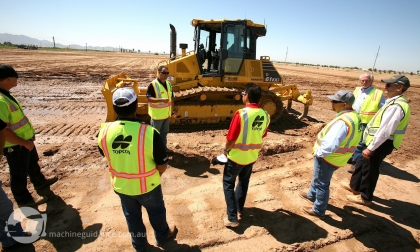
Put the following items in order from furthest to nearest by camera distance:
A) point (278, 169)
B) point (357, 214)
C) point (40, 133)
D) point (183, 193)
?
point (40, 133) < point (278, 169) < point (183, 193) < point (357, 214)

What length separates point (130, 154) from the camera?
2057 millimetres

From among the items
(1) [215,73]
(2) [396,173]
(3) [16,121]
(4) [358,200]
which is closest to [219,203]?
(4) [358,200]

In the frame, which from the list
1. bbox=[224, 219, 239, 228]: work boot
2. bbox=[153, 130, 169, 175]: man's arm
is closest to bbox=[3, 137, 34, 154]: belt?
bbox=[153, 130, 169, 175]: man's arm

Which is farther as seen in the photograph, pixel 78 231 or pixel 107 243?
pixel 78 231

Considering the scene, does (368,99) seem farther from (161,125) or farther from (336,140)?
(161,125)

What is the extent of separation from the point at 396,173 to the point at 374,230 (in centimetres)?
255

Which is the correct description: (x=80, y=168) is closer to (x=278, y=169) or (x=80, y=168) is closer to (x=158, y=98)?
(x=158, y=98)

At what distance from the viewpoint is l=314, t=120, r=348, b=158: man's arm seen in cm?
276

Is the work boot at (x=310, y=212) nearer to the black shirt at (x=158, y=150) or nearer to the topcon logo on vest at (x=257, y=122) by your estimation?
the topcon logo on vest at (x=257, y=122)

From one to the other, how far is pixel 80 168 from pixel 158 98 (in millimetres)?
2128

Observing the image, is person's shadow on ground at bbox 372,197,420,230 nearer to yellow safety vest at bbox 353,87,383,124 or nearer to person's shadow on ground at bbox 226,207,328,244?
person's shadow on ground at bbox 226,207,328,244

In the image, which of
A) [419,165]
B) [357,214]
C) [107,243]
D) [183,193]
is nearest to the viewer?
[107,243]

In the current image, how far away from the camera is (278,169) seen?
481cm

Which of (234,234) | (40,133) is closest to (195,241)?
(234,234)
